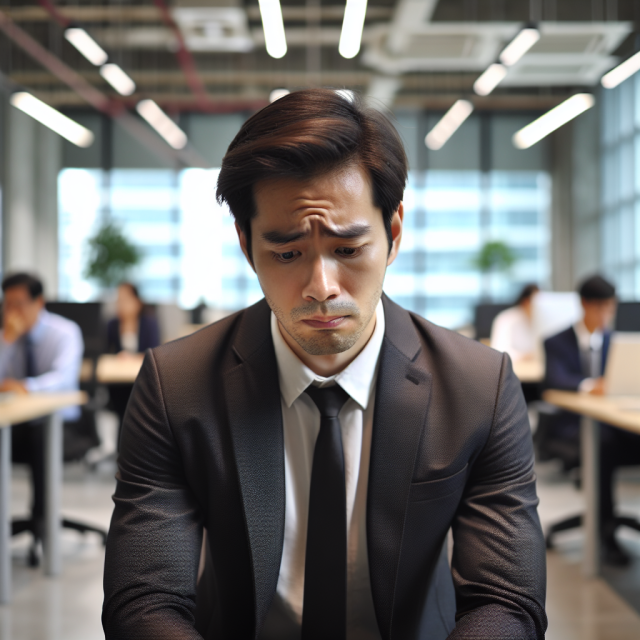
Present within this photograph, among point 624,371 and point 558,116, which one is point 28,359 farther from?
point 558,116

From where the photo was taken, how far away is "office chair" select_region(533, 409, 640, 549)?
132 inches

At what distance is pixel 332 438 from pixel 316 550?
18cm

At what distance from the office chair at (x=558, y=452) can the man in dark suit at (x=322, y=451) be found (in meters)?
2.46

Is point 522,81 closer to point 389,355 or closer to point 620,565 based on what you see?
point 620,565

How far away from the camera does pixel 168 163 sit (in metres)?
11.1

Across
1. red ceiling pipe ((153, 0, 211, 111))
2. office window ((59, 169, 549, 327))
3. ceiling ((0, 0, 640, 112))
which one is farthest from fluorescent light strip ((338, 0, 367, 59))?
office window ((59, 169, 549, 327))

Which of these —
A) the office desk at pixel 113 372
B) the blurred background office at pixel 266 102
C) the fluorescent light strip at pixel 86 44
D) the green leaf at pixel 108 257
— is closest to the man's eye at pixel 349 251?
the office desk at pixel 113 372

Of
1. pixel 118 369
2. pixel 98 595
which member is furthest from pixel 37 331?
pixel 98 595

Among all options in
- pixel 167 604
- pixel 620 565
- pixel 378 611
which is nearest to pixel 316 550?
pixel 378 611

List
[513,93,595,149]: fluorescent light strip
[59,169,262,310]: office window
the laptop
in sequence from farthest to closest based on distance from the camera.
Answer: [59,169,262,310]: office window, [513,93,595,149]: fluorescent light strip, the laptop

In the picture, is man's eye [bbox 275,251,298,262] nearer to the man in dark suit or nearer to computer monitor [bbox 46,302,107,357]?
the man in dark suit

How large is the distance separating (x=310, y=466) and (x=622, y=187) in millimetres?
9461

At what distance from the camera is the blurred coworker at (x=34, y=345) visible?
12.1ft

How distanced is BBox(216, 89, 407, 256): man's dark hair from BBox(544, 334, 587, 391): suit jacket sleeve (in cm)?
304
